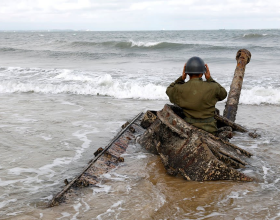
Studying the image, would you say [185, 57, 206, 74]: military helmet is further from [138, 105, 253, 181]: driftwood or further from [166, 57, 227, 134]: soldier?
[138, 105, 253, 181]: driftwood

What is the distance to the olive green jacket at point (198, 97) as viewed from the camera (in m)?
4.89

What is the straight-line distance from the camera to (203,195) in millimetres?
4289

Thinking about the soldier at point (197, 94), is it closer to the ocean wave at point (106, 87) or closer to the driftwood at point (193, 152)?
the driftwood at point (193, 152)

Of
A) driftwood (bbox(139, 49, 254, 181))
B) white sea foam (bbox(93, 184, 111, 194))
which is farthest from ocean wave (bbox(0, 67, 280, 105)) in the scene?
white sea foam (bbox(93, 184, 111, 194))

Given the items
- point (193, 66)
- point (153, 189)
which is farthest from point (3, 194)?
point (193, 66)

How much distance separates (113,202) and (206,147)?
58.0 inches

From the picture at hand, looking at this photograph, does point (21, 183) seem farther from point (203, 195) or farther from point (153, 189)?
point (203, 195)

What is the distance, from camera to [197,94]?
491 centimetres

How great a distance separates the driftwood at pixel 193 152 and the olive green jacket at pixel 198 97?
0.22m

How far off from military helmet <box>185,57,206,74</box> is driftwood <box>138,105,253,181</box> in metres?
0.73

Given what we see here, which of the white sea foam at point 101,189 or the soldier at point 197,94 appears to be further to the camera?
the soldier at point 197,94

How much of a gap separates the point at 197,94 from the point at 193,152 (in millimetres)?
851

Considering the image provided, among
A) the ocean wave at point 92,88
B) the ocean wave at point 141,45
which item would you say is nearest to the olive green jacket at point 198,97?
the ocean wave at point 92,88

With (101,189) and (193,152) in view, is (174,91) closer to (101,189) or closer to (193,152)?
(193,152)
